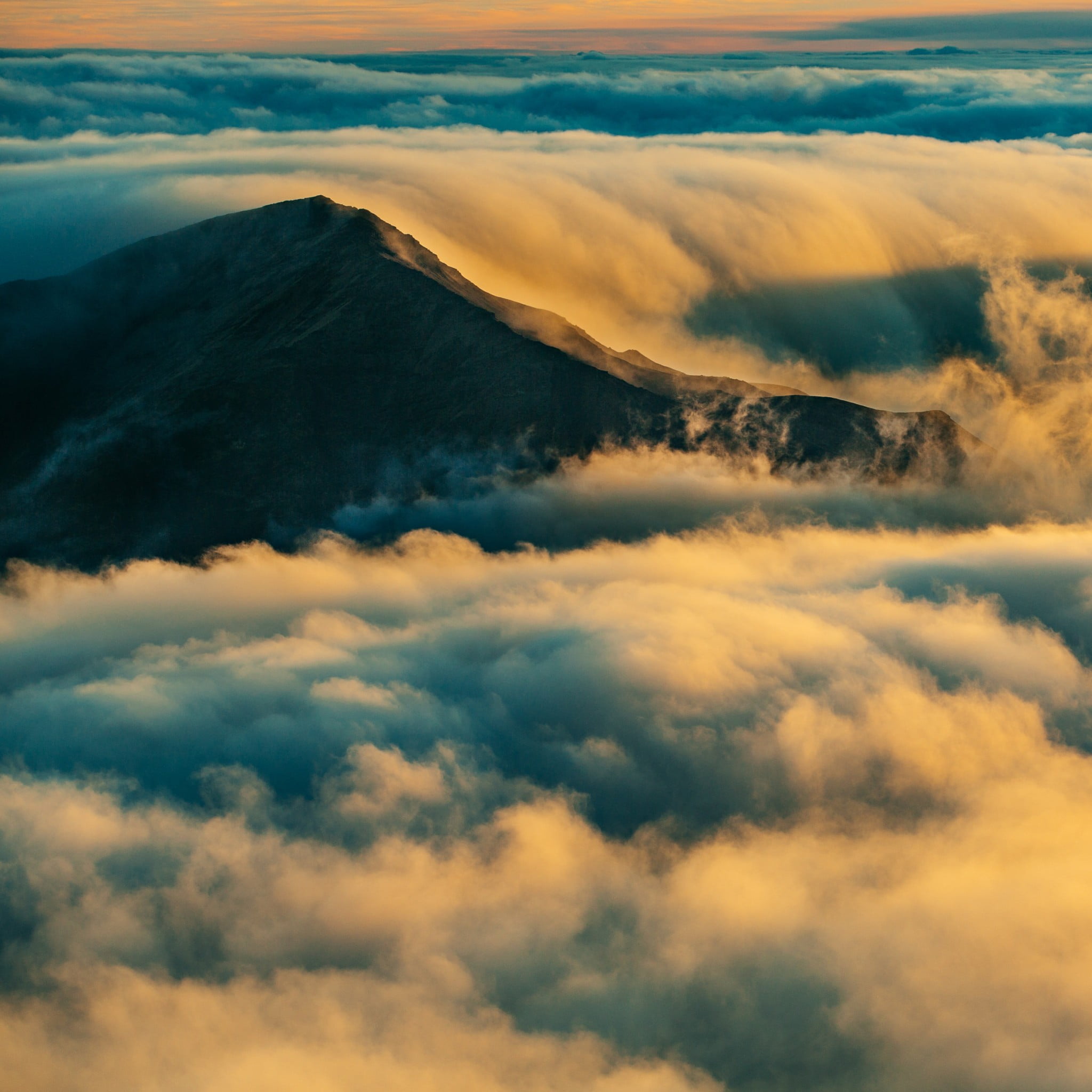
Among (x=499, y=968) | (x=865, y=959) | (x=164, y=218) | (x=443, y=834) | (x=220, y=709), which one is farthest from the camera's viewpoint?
(x=164, y=218)

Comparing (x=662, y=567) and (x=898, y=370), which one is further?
(x=898, y=370)

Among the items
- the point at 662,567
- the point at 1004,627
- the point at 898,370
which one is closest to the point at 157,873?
the point at 662,567

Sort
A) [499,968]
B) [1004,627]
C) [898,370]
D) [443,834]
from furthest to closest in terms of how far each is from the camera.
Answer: [898,370] → [1004,627] → [443,834] → [499,968]

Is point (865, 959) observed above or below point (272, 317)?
below

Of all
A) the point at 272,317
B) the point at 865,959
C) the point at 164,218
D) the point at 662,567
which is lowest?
the point at 865,959

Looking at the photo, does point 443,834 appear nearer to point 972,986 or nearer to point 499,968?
point 499,968

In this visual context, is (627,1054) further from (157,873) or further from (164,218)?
(164,218)
